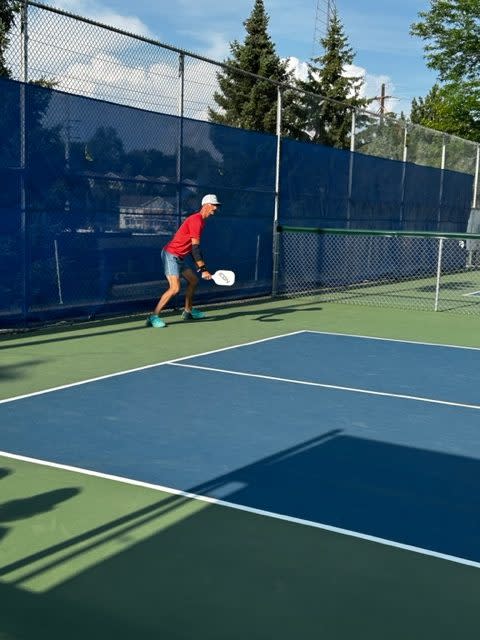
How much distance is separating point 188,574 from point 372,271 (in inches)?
651

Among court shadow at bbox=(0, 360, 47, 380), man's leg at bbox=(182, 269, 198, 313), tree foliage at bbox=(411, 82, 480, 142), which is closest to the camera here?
court shadow at bbox=(0, 360, 47, 380)

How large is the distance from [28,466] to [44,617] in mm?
1941

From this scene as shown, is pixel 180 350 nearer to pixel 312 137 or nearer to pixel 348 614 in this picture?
pixel 348 614

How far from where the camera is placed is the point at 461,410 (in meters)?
6.74

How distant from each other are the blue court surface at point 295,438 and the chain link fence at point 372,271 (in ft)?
23.5

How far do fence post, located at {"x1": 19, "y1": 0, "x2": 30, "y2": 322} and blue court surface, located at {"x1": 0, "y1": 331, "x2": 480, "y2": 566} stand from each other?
2824mm

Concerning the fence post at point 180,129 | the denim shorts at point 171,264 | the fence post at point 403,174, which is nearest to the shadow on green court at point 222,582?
the denim shorts at point 171,264

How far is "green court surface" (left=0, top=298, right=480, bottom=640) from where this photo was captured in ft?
10.1

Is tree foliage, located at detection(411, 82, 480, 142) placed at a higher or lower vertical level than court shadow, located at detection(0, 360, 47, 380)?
higher

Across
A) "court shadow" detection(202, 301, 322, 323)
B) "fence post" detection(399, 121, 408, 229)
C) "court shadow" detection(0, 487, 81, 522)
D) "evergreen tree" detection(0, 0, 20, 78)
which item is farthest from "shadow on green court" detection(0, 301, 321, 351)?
"fence post" detection(399, 121, 408, 229)

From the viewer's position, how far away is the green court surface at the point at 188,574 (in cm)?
308

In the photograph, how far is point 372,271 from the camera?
19.5 metres

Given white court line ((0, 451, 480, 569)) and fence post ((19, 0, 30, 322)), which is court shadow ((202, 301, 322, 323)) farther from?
white court line ((0, 451, 480, 569))

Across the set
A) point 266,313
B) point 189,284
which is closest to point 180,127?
point 189,284
